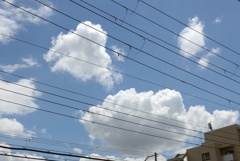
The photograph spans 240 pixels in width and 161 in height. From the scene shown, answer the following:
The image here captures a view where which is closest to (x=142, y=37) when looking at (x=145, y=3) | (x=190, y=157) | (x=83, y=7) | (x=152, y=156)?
(x=145, y=3)

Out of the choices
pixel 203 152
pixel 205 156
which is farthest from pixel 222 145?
pixel 203 152

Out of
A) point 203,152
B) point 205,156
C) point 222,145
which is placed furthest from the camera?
point 203,152

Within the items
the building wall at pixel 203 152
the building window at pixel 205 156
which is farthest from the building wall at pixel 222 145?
the building window at pixel 205 156

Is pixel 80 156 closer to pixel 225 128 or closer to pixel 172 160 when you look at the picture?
pixel 225 128

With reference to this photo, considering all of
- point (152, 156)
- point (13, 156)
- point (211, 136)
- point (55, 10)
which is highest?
point (211, 136)

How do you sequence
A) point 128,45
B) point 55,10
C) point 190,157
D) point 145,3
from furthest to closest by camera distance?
point 190,157 < point 128,45 < point 145,3 < point 55,10

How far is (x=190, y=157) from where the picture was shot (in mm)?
55219

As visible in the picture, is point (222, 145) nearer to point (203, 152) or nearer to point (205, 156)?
point (205, 156)

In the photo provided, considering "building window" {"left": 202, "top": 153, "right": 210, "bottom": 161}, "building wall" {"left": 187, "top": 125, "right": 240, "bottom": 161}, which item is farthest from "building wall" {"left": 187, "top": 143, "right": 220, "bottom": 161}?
"building window" {"left": 202, "top": 153, "right": 210, "bottom": 161}

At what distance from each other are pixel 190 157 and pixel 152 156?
11.3 metres

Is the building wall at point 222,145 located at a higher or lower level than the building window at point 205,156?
higher

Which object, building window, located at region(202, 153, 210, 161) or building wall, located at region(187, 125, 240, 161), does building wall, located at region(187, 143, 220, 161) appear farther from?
building window, located at region(202, 153, 210, 161)

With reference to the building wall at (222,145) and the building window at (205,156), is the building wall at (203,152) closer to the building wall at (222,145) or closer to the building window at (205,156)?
the building wall at (222,145)

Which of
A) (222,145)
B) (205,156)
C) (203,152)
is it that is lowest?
(205,156)
